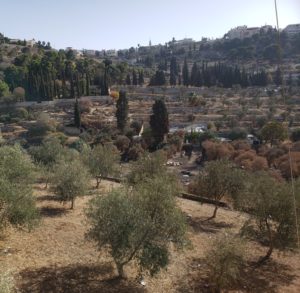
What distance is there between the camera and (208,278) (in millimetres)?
16516

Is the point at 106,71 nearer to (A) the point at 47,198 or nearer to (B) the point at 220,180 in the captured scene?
(A) the point at 47,198

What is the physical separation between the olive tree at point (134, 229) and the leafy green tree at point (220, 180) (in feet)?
31.0

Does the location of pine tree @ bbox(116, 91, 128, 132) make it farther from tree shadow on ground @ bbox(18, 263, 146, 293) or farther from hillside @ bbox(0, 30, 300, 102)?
tree shadow on ground @ bbox(18, 263, 146, 293)

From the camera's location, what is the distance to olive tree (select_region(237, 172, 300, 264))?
17.7 m

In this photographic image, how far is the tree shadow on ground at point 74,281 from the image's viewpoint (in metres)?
14.1

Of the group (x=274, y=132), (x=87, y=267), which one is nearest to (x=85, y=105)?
(x=274, y=132)

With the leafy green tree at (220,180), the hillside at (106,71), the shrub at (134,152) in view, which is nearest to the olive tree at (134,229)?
the leafy green tree at (220,180)

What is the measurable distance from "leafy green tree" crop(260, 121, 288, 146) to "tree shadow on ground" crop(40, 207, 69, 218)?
33677 mm

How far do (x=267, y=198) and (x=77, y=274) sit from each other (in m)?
8.48

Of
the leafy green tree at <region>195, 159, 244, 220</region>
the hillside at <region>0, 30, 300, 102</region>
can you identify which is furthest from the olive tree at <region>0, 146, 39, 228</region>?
the hillside at <region>0, 30, 300, 102</region>

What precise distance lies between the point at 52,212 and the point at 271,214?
37.4 ft

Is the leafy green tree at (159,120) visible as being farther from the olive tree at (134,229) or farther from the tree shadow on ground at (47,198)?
the olive tree at (134,229)

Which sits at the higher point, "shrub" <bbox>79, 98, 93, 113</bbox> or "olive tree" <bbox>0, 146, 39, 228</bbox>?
"shrub" <bbox>79, 98, 93, 113</bbox>

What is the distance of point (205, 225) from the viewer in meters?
23.7
